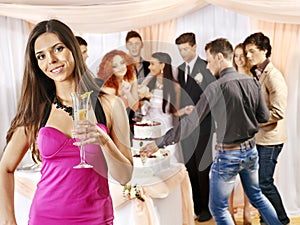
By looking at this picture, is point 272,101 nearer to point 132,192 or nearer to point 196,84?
point 196,84

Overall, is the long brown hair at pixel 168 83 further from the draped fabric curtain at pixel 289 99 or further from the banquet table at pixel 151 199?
the draped fabric curtain at pixel 289 99

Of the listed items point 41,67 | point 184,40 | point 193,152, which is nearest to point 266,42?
point 184,40

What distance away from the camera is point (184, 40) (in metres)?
2.45

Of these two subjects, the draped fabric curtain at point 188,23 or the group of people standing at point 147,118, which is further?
the draped fabric curtain at point 188,23

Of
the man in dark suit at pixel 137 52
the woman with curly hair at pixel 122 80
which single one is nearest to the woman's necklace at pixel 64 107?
the woman with curly hair at pixel 122 80

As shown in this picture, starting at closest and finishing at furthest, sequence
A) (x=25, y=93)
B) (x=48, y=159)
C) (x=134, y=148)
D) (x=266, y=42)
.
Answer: (x=48, y=159) < (x=25, y=93) < (x=134, y=148) < (x=266, y=42)

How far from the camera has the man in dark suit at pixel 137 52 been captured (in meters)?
2.20

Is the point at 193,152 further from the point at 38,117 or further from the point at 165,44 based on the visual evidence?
the point at 38,117

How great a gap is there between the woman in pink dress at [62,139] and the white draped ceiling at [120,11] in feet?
1.89

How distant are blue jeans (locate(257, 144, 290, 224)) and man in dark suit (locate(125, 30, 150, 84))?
716 mm

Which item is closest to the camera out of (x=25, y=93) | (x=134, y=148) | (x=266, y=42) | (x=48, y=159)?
(x=48, y=159)

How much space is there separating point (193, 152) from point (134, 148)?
13.3 inches

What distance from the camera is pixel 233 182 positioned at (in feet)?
7.93

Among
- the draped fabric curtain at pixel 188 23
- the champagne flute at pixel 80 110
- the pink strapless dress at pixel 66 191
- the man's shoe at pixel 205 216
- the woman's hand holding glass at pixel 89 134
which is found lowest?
the man's shoe at pixel 205 216
